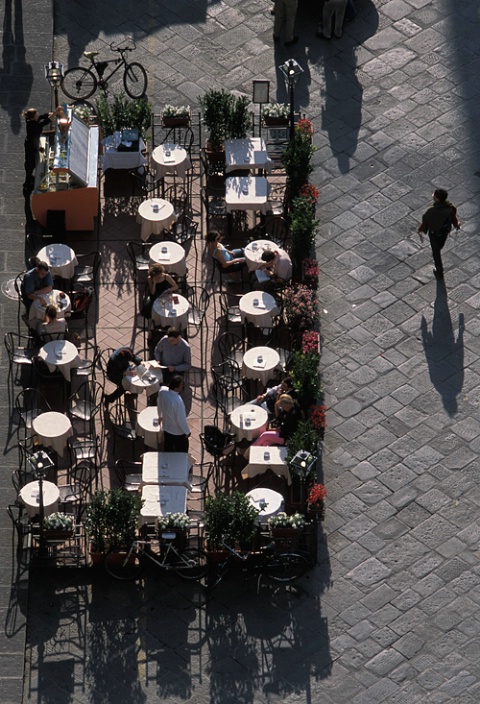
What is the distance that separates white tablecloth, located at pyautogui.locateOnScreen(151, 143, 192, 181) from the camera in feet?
76.0

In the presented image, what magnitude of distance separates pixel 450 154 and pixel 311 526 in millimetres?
7625

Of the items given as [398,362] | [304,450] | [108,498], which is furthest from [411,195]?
[108,498]

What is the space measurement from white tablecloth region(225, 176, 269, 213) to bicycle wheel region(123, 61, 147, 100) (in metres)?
2.68

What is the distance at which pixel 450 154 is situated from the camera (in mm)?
23891

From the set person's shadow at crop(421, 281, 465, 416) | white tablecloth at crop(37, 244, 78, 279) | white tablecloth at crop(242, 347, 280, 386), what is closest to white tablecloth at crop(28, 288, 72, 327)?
white tablecloth at crop(37, 244, 78, 279)

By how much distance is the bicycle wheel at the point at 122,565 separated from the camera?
18.5m

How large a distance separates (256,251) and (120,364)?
115 inches

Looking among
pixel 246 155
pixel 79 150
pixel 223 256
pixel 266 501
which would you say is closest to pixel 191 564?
pixel 266 501

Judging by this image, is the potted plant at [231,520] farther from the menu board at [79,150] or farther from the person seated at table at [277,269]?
the menu board at [79,150]

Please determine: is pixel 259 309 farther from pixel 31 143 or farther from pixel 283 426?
pixel 31 143

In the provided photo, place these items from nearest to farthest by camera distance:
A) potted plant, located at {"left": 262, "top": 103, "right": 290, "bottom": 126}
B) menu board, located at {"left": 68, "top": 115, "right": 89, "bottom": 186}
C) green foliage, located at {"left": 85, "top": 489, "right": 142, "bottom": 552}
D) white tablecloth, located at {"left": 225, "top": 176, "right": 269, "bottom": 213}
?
green foliage, located at {"left": 85, "top": 489, "right": 142, "bottom": 552} → menu board, located at {"left": 68, "top": 115, "right": 89, "bottom": 186} → white tablecloth, located at {"left": 225, "top": 176, "right": 269, "bottom": 213} → potted plant, located at {"left": 262, "top": 103, "right": 290, "bottom": 126}

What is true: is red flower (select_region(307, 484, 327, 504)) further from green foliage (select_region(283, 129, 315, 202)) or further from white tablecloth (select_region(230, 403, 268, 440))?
green foliage (select_region(283, 129, 315, 202))

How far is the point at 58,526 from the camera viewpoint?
1844 cm

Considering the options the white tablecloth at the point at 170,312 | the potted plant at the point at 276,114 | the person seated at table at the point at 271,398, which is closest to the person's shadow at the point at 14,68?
the potted plant at the point at 276,114
